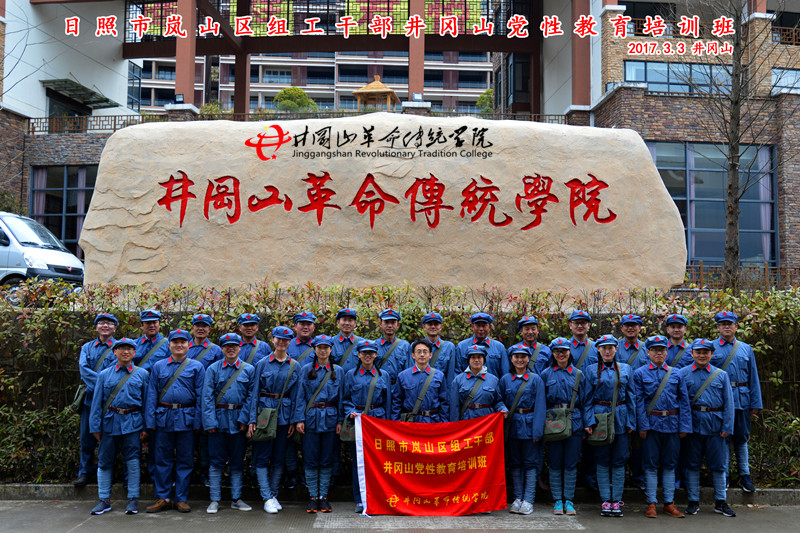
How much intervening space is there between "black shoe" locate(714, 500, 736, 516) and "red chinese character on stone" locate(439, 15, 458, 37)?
17.8 m

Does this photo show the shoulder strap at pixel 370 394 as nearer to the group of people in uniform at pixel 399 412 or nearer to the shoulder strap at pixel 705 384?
the group of people in uniform at pixel 399 412

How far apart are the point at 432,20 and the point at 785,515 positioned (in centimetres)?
2136

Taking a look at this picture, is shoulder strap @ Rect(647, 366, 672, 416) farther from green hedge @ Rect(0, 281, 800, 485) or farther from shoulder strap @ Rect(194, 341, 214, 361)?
shoulder strap @ Rect(194, 341, 214, 361)

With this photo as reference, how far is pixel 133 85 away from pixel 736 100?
21.4 m

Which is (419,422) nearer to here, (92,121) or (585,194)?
(585,194)

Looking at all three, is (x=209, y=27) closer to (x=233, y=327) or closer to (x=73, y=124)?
(x=73, y=124)

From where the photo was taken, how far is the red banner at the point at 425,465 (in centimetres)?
573

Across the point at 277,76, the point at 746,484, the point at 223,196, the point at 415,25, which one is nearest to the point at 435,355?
the point at 746,484

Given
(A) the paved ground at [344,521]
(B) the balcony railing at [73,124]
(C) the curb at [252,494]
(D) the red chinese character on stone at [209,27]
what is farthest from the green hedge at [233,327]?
(D) the red chinese character on stone at [209,27]

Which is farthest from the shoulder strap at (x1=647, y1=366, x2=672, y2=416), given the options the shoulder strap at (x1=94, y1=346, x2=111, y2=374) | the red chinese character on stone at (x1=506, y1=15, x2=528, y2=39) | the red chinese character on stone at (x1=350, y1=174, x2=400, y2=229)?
the red chinese character on stone at (x1=506, y1=15, x2=528, y2=39)

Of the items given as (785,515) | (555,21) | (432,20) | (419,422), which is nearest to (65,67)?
(432,20)

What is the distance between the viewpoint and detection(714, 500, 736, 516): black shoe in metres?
5.80

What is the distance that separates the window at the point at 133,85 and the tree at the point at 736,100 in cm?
1868

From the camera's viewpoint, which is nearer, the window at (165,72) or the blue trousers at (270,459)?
the blue trousers at (270,459)
